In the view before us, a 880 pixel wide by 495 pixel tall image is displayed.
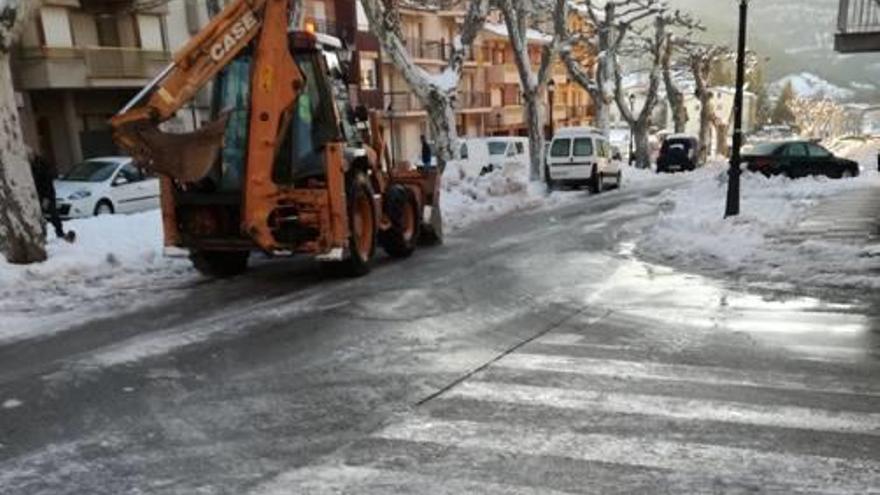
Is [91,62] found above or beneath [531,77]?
above

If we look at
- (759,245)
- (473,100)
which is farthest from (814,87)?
(759,245)

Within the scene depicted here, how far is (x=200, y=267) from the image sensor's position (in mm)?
11102

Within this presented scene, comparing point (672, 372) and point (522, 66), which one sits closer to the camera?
point (672, 372)

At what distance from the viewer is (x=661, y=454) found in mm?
4824

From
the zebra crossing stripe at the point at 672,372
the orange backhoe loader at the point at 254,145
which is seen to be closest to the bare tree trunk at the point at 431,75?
the orange backhoe loader at the point at 254,145

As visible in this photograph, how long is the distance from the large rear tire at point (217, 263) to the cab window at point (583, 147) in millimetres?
18006

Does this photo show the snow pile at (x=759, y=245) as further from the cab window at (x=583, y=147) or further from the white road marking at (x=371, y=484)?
the cab window at (x=583, y=147)

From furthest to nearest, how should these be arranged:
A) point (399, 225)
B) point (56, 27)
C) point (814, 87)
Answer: point (814, 87)
point (56, 27)
point (399, 225)

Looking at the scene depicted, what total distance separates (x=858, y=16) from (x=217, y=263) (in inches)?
474

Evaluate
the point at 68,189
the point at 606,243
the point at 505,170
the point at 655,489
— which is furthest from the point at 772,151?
the point at 655,489

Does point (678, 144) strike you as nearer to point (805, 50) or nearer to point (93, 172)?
point (93, 172)

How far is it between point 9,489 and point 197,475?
99 cm

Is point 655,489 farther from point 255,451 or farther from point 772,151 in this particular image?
point 772,151

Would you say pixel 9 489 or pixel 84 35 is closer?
pixel 9 489
